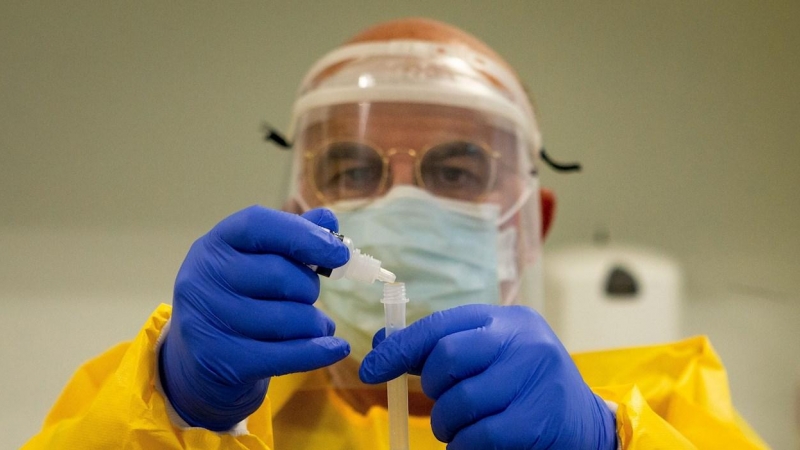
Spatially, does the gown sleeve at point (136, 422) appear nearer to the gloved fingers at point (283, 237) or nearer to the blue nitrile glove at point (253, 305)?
the blue nitrile glove at point (253, 305)

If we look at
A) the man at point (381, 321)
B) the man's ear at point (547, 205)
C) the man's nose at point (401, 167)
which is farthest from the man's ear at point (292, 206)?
the man's ear at point (547, 205)

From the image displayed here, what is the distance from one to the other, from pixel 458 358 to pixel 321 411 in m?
0.40

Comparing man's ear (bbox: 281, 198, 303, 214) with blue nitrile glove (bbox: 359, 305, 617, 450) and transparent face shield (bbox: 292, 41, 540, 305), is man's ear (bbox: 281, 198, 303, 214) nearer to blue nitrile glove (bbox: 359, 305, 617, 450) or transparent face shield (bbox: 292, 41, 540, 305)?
transparent face shield (bbox: 292, 41, 540, 305)

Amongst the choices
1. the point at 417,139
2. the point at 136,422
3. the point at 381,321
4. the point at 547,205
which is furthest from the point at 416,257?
the point at 547,205

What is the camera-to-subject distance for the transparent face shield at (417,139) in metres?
1.01

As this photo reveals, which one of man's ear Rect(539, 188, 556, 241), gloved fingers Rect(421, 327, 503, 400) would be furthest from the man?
man's ear Rect(539, 188, 556, 241)

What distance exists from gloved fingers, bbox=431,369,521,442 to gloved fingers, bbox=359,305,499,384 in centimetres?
5

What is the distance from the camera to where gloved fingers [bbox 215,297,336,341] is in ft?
2.09

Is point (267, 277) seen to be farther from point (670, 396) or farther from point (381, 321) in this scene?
point (670, 396)

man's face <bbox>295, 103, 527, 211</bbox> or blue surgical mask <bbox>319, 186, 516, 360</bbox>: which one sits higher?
man's face <bbox>295, 103, 527, 211</bbox>

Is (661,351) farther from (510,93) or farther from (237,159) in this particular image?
(237,159)

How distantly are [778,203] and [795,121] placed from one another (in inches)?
10.9

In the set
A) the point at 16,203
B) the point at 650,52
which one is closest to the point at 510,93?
the point at 650,52

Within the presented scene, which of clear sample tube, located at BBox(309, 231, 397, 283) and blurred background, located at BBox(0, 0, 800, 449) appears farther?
blurred background, located at BBox(0, 0, 800, 449)
